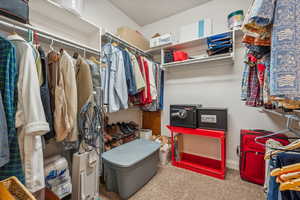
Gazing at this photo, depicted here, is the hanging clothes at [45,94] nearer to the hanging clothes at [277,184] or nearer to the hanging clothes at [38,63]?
the hanging clothes at [38,63]

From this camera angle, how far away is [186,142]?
88.8 inches

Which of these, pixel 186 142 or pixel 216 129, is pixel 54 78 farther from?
pixel 186 142

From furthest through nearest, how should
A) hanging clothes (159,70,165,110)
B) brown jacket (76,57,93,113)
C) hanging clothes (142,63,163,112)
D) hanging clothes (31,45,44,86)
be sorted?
hanging clothes (159,70,165,110)
hanging clothes (142,63,163,112)
brown jacket (76,57,93,113)
hanging clothes (31,45,44,86)

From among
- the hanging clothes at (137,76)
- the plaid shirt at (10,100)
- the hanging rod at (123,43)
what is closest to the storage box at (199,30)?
the hanging rod at (123,43)

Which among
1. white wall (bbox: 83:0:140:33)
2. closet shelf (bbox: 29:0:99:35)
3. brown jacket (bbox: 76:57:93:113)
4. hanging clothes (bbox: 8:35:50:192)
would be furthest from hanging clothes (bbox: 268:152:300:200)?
white wall (bbox: 83:0:140:33)

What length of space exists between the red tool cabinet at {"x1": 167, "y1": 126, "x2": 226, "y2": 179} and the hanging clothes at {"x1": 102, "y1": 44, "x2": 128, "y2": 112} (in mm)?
869

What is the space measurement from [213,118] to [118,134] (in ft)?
4.43

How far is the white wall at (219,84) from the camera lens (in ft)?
5.90

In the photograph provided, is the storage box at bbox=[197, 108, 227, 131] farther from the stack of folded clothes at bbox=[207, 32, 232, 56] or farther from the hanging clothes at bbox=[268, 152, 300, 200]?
the hanging clothes at bbox=[268, 152, 300, 200]

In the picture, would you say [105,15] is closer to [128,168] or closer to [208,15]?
[208,15]

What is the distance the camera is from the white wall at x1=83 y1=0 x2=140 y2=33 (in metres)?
1.75

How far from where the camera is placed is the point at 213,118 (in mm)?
1664

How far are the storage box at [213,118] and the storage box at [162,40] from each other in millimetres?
1245

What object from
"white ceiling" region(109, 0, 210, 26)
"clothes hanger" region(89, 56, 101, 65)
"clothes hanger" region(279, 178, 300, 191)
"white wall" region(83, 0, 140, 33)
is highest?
"white ceiling" region(109, 0, 210, 26)
